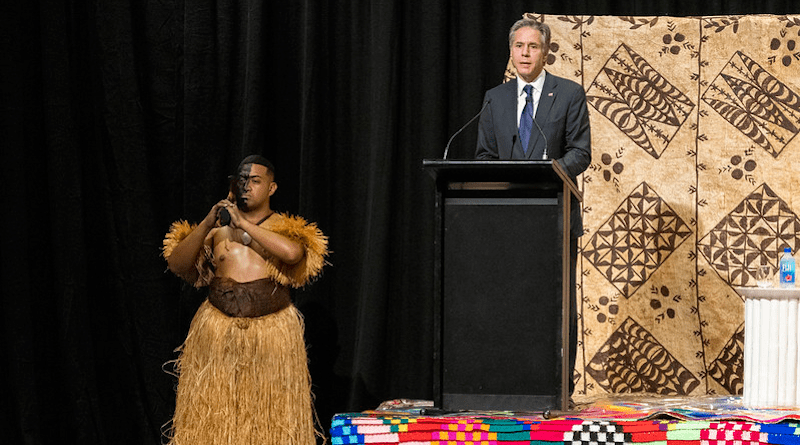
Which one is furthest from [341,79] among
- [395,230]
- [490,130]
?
[490,130]

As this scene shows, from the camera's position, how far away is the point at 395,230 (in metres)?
4.71

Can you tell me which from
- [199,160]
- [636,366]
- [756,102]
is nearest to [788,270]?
[636,366]

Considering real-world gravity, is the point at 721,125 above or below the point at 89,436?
above

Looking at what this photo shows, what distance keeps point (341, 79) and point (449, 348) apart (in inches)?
81.5

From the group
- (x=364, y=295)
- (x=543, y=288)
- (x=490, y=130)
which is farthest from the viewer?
(x=364, y=295)

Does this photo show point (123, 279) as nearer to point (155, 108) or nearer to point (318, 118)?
point (155, 108)

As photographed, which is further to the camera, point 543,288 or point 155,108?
point 155,108

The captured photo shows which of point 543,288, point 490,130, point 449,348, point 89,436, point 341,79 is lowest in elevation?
point 89,436

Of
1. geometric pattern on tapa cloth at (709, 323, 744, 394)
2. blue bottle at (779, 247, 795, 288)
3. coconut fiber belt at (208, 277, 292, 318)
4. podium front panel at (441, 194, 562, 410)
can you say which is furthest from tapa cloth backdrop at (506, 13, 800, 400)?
podium front panel at (441, 194, 562, 410)

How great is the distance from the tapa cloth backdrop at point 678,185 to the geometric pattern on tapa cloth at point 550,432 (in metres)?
1.60

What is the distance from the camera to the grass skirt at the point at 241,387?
372 cm

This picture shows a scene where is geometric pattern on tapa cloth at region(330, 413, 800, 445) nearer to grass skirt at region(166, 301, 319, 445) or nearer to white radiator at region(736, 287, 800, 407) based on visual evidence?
white radiator at region(736, 287, 800, 407)

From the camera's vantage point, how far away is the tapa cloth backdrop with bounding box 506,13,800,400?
457cm

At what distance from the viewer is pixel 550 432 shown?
2914 millimetres
